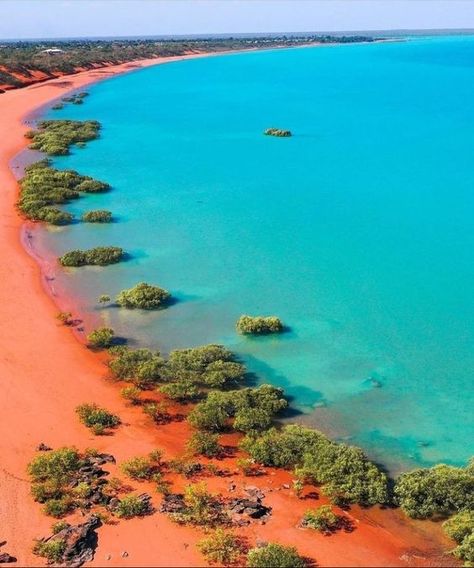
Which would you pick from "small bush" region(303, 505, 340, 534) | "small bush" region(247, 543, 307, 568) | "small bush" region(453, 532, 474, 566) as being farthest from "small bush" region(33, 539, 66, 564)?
"small bush" region(453, 532, 474, 566)

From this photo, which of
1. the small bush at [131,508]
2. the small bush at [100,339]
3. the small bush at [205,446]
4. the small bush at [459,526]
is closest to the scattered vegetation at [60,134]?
the small bush at [100,339]

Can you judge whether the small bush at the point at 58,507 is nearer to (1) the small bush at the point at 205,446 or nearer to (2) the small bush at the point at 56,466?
(2) the small bush at the point at 56,466

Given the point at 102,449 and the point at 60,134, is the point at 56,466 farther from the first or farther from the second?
the point at 60,134

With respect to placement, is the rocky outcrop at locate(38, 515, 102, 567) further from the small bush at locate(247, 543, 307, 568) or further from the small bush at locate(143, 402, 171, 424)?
the small bush at locate(143, 402, 171, 424)

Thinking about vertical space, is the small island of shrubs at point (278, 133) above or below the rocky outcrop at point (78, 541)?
above

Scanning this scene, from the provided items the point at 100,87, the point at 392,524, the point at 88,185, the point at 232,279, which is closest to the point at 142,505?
the point at 392,524

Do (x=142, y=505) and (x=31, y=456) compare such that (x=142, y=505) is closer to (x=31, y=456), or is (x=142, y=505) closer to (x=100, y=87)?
(x=31, y=456)

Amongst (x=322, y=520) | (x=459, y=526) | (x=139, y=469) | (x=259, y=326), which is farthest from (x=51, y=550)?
(x=259, y=326)
